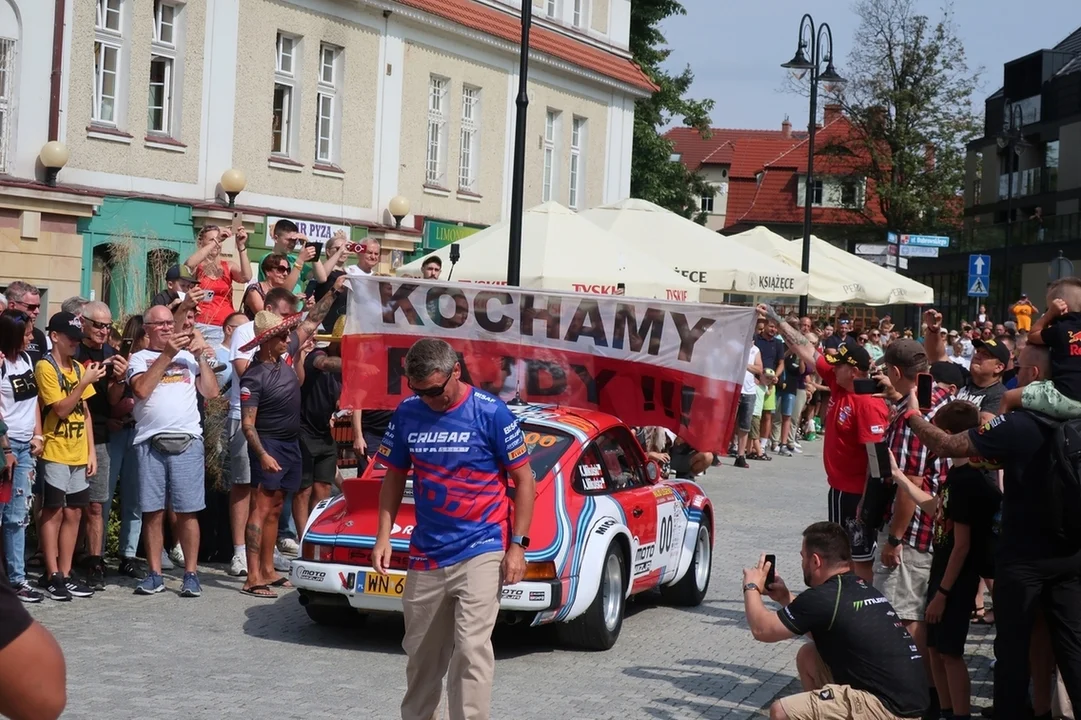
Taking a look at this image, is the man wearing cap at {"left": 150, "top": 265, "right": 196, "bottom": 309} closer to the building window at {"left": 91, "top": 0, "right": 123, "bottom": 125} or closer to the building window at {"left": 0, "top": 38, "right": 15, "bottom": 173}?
the building window at {"left": 0, "top": 38, "right": 15, "bottom": 173}

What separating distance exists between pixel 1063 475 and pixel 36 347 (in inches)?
300

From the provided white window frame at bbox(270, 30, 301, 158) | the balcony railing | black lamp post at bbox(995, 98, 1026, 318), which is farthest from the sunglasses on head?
the balcony railing

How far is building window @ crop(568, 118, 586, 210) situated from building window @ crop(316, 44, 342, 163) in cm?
924

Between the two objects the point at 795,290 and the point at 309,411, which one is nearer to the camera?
the point at 309,411

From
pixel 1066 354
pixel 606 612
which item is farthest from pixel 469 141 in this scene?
pixel 1066 354

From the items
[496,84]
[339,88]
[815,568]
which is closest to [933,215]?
[496,84]

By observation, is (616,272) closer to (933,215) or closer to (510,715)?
(510,715)

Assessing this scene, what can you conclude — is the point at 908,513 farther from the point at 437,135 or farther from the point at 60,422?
the point at 437,135

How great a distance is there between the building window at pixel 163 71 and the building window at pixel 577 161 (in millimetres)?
13576

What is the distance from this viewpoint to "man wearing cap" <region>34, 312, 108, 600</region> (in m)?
10.6

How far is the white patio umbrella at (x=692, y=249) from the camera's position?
21.3 metres

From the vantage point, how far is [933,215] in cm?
6994

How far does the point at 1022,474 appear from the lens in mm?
7180

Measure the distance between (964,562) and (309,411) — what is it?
6.29 metres
